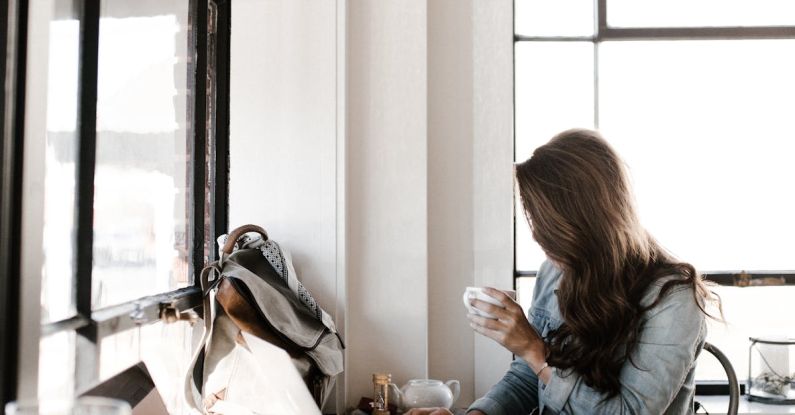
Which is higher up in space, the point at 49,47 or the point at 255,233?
the point at 49,47

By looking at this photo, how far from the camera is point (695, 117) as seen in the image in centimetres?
277

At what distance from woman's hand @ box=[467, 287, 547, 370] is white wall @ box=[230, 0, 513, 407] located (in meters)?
0.67

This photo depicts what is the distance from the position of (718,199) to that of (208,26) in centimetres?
188

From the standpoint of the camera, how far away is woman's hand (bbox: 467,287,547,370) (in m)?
1.75

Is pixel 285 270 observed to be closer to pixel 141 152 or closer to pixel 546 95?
pixel 141 152

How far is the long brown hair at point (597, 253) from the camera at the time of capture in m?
1.62

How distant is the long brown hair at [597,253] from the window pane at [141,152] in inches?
33.4

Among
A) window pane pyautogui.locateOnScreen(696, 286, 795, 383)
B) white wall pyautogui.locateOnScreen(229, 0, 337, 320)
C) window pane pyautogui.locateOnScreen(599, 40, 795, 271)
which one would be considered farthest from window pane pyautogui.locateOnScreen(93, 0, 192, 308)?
window pane pyautogui.locateOnScreen(696, 286, 795, 383)

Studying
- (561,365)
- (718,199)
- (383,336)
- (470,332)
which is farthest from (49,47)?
(718,199)

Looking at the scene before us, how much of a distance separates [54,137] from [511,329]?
105cm

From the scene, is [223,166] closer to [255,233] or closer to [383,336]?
[255,233]

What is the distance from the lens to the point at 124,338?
1.44 m

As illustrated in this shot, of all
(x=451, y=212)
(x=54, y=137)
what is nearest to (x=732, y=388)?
(x=451, y=212)

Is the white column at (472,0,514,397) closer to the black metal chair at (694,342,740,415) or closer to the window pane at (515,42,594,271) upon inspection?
the window pane at (515,42,594,271)
